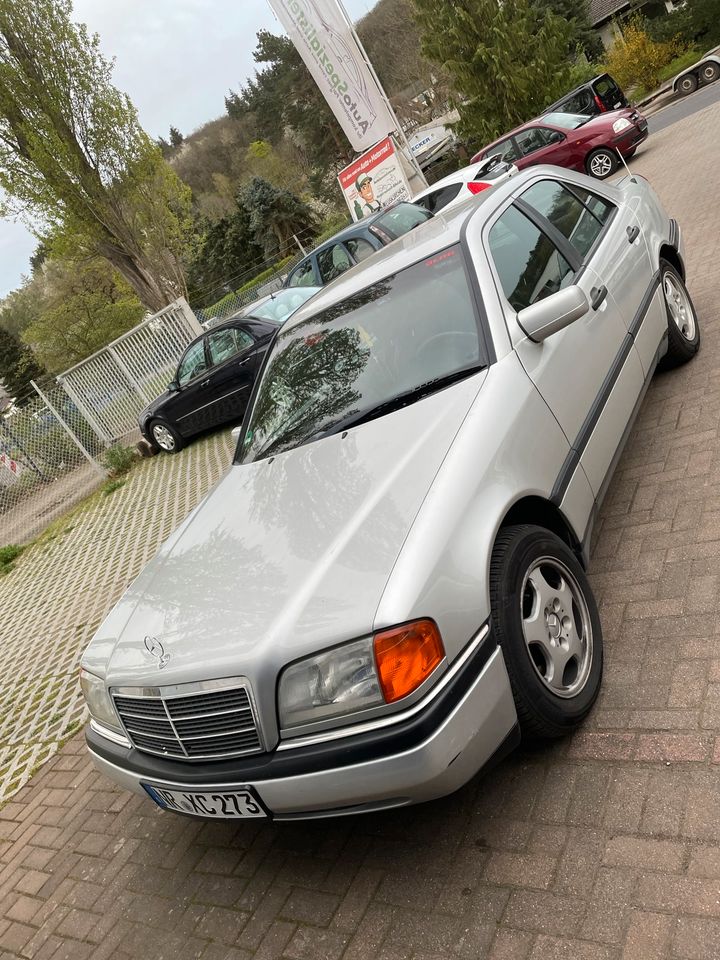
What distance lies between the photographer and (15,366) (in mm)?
39031

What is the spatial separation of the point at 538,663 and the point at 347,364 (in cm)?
166

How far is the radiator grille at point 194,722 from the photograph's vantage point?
2.43 metres

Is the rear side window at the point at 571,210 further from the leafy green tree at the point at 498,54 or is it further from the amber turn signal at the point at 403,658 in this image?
the leafy green tree at the point at 498,54

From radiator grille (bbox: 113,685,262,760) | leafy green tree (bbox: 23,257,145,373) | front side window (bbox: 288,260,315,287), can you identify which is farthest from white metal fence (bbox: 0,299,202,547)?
leafy green tree (bbox: 23,257,145,373)

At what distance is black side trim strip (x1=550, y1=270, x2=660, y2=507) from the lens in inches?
122

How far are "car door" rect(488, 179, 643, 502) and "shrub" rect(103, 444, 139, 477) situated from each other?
10658mm

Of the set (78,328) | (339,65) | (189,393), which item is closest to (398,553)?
(189,393)

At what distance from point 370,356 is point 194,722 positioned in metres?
1.79

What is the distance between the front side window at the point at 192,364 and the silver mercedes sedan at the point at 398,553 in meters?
7.71

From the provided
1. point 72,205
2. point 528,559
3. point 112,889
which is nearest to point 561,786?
point 528,559

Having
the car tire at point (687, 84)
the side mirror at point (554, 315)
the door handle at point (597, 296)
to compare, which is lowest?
the car tire at point (687, 84)

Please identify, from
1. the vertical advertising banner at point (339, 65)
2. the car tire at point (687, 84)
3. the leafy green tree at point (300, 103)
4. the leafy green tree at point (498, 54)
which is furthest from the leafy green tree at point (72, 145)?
the leafy green tree at point (300, 103)

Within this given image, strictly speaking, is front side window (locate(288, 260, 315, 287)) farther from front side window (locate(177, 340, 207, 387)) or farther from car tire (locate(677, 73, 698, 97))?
car tire (locate(677, 73, 698, 97))

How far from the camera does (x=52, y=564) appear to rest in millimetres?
10055
